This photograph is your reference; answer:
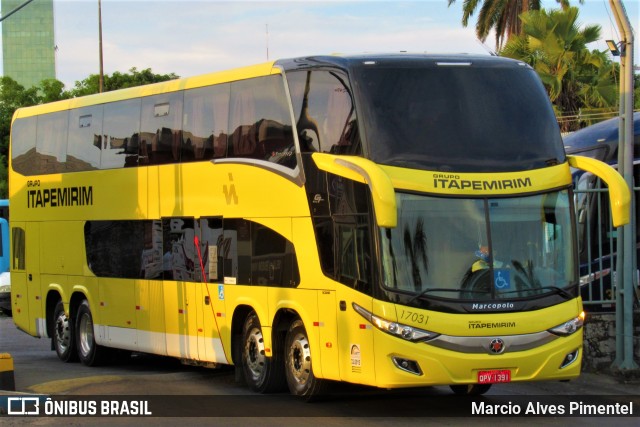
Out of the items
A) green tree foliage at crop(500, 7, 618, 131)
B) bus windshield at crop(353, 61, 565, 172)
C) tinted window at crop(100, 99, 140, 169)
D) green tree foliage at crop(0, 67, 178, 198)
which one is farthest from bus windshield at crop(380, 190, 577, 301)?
green tree foliage at crop(0, 67, 178, 198)

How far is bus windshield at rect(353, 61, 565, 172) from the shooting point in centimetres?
1195

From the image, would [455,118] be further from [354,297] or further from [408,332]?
[408,332]

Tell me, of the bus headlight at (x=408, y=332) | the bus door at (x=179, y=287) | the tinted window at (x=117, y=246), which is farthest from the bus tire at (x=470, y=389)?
the tinted window at (x=117, y=246)

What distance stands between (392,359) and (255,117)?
14.0 ft

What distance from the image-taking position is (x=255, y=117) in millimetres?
14258

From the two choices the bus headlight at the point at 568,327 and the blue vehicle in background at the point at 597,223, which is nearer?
the bus headlight at the point at 568,327

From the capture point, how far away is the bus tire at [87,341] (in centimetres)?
1896

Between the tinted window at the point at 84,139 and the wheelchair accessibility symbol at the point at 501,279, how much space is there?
892cm

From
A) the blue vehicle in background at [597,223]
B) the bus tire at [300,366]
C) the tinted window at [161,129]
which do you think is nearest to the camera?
the bus tire at [300,366]

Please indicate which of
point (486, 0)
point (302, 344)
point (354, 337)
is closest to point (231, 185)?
point (302, 344)

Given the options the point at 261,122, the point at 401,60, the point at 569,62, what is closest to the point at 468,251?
the point at 401,60

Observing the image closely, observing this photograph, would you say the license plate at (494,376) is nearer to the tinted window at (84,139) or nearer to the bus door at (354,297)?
the bus door at (354,297)

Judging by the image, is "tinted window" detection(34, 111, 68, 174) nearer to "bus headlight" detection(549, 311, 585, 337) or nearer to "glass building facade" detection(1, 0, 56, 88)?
"bus headlight" detection(549, 311, 585, 337)

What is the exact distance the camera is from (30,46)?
171625mm
